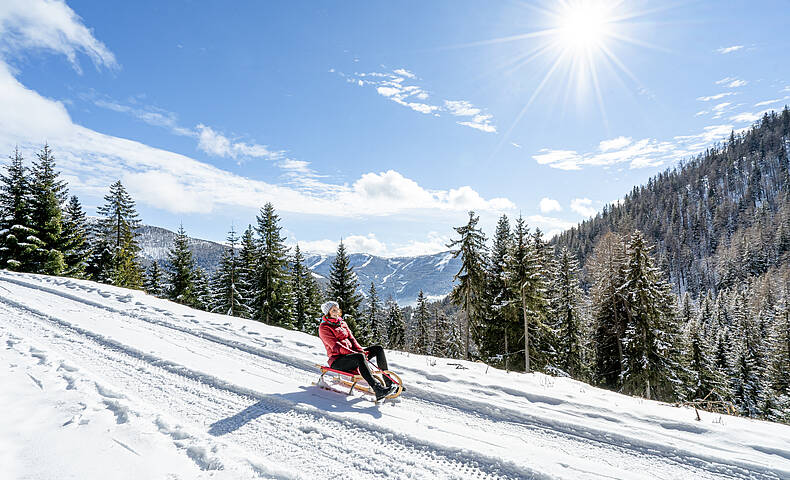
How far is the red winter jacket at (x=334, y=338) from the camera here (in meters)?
6.46

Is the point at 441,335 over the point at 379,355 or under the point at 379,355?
under

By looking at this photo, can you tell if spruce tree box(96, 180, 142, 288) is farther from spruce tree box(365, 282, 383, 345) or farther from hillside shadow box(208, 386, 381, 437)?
hillside shadow box(208, 386, 381, 437)

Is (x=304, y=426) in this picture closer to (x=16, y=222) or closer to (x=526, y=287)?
(x=526, y=287)

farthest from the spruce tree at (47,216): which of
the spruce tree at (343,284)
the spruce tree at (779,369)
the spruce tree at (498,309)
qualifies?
the spruce tree at (779,369)

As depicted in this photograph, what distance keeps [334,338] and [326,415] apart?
1.53 meters

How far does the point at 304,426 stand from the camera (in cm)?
489

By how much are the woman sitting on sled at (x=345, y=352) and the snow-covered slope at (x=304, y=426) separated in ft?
1.36

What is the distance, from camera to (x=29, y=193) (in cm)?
2425

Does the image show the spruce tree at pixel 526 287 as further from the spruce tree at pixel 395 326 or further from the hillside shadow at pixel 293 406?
the spruce tree at pixel 395 326

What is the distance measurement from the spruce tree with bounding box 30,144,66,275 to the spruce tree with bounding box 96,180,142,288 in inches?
192

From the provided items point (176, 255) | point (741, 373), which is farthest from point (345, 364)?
point (741, 373)

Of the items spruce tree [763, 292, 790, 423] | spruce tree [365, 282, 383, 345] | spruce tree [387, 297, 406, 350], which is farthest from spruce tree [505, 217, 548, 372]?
spruce tree [763, 292, 790, 423]

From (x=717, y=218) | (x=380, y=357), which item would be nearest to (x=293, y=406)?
(x=380, y=357)

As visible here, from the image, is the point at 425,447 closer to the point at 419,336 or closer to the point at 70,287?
the point at 70,287
